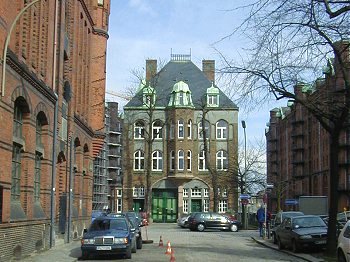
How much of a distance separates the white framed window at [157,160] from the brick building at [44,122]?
35.7 m

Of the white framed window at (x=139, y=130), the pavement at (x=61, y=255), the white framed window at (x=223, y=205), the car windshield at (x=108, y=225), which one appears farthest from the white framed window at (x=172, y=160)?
the car windshield at (x=108, y=225)

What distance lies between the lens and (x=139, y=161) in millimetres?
73812

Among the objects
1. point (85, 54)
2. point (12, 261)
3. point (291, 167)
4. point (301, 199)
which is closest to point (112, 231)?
point (12, 261)

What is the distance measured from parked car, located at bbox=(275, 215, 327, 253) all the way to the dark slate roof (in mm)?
46768

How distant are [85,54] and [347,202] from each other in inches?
1910

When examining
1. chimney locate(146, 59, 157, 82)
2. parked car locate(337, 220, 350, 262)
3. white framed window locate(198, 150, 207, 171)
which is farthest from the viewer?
chimney locate(146, 59, 157, 82)

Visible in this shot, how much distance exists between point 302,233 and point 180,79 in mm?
55058

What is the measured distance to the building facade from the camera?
7112cm

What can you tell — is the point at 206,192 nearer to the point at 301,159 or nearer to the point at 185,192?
the point at 185,192

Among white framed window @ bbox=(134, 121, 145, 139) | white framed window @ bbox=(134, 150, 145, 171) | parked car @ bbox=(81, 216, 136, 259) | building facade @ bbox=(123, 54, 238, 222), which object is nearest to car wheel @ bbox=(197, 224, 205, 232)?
building facade @ bbox=(123, 54, 238, 222)

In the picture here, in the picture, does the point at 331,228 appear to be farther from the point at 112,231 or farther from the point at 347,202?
the point at 347,202

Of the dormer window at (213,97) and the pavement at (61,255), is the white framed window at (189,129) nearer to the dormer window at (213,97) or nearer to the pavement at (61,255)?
the dormer window at (213,97)

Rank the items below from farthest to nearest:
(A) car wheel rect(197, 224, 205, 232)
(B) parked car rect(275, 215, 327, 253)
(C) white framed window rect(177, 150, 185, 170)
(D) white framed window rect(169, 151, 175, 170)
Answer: (D) white framed window rect(169, 151, 175, 170), (C) white framed window rect(177, 150, 185, 170), (A) car wheel rect(197, 224, 205, 232), (B) parked car rect(275, 215, 327, 253)

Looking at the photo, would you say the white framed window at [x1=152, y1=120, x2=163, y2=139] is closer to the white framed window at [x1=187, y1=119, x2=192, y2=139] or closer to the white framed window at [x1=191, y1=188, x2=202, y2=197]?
the white framed window at [x1=187, y1=119, x2=192, y2=139]
